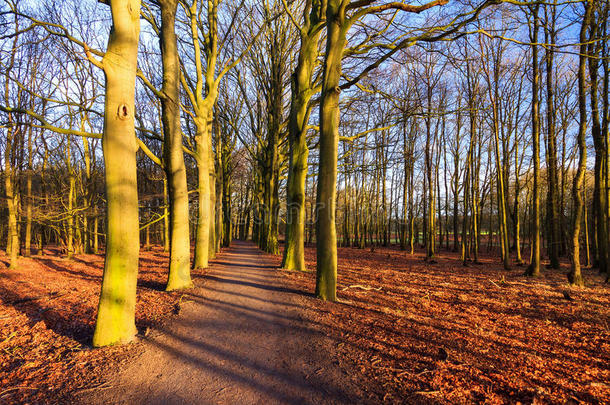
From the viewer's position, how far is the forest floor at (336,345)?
266 centimetres

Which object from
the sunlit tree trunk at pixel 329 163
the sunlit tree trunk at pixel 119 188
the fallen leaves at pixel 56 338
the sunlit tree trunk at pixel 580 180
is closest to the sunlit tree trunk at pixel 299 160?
the sunlit tree trunk at pixel 329 163

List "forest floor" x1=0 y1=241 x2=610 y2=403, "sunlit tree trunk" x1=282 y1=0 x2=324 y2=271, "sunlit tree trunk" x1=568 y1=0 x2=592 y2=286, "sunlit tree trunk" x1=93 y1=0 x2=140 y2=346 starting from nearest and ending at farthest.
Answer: "forest floor" x1=0 y1=241 x2=610 y2=403 < "sunlit tree trunk" x1=93 y1=0 x2=140 y2=346 < "sunlit tree trunk" x1=568 y1=0 x2=592 y2=286 < "sunlit tree trunk" x1=282 y1=0 x2=324 y2=271

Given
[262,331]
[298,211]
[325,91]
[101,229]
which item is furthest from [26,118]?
[262,331]

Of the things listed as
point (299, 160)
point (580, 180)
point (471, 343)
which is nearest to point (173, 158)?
point (299, 160)

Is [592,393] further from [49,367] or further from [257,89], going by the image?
[257,89]

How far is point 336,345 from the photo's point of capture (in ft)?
12.0

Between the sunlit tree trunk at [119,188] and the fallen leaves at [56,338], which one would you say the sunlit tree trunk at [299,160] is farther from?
the sunlit tree trunk at [119,188]

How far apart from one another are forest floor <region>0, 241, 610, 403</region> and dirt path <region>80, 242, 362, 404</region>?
20mm

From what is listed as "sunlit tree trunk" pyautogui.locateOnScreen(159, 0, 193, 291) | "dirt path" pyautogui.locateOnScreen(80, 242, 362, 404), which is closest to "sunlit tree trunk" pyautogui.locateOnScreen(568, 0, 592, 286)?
"dirt path" pyautogui.locateOnScreen(80, 242, 362, 404)

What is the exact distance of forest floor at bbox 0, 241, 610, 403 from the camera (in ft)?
8.72

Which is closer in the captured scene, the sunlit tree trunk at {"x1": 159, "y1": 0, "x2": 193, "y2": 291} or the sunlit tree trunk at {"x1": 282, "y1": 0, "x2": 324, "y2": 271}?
the sunlit tree trunk at {"x1": 159, "y1": 0, "x2": 193, "y2": 291}

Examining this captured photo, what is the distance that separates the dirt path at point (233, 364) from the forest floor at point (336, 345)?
0.02 metres

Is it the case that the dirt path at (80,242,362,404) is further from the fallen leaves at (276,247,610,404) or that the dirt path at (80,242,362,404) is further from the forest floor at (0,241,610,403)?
the fallen leaves at (276,247,610,404)

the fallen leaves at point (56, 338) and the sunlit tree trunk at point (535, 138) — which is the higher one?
the sunlit tree trunk at point (535, 138)
